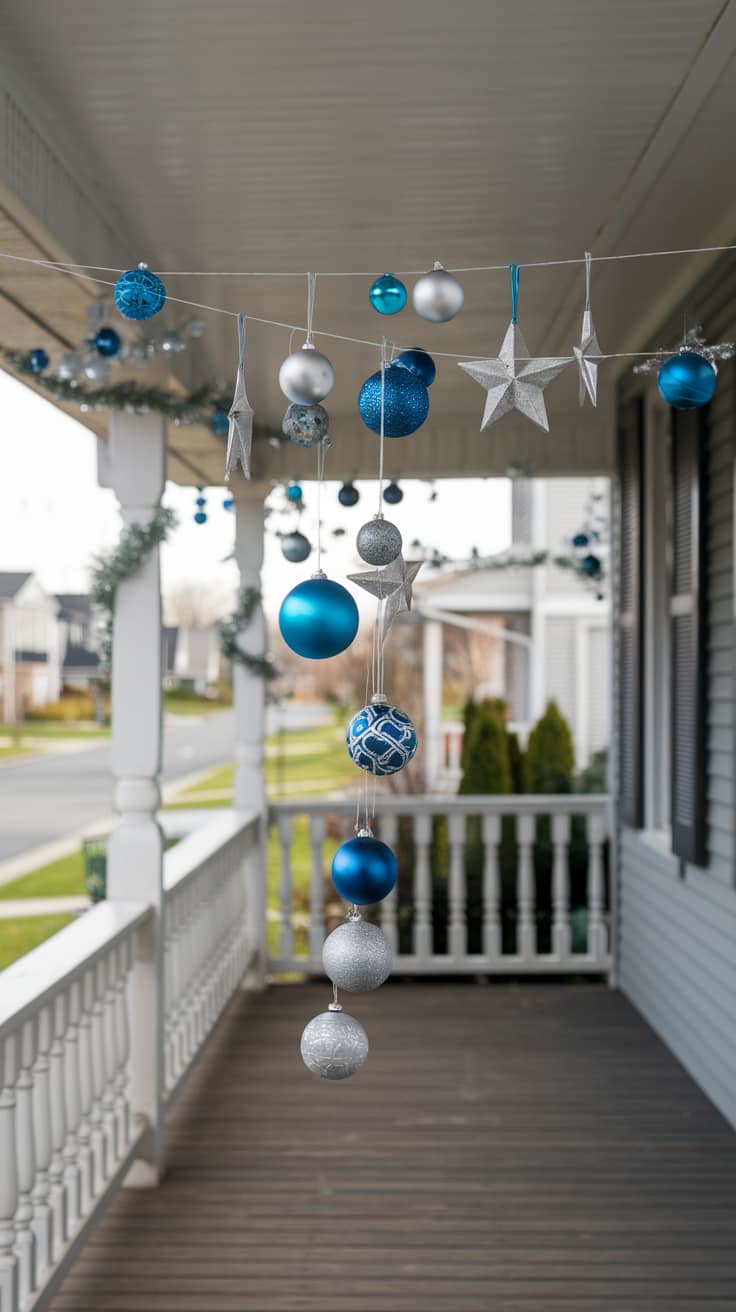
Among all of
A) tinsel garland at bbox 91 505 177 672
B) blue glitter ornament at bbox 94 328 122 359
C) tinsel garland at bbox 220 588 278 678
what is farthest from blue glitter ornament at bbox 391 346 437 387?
tinsel garland at bbox 220 588 278 678

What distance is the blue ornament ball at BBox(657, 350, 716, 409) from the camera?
66.2 inches

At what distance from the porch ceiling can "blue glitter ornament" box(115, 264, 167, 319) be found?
0.63 meters

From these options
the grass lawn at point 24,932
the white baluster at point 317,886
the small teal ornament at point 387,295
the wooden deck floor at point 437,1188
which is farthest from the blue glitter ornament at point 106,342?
the white baluster at point 317,886

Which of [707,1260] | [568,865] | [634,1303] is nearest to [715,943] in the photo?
[707,1260]

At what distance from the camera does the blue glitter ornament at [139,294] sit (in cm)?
171

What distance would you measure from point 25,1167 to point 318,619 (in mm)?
1516

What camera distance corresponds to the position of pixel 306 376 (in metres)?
1.51

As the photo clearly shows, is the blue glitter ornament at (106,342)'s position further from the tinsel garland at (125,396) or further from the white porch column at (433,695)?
the white porch column at (433,695)

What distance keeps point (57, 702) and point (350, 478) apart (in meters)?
2.33

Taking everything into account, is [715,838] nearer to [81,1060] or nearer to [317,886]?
[81,1060]

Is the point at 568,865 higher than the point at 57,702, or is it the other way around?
the point at 57,702

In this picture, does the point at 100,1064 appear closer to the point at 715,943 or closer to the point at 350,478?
the point at 715,943

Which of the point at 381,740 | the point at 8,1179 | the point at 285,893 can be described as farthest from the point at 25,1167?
the point at 285,893

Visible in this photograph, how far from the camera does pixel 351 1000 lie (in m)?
5.06
